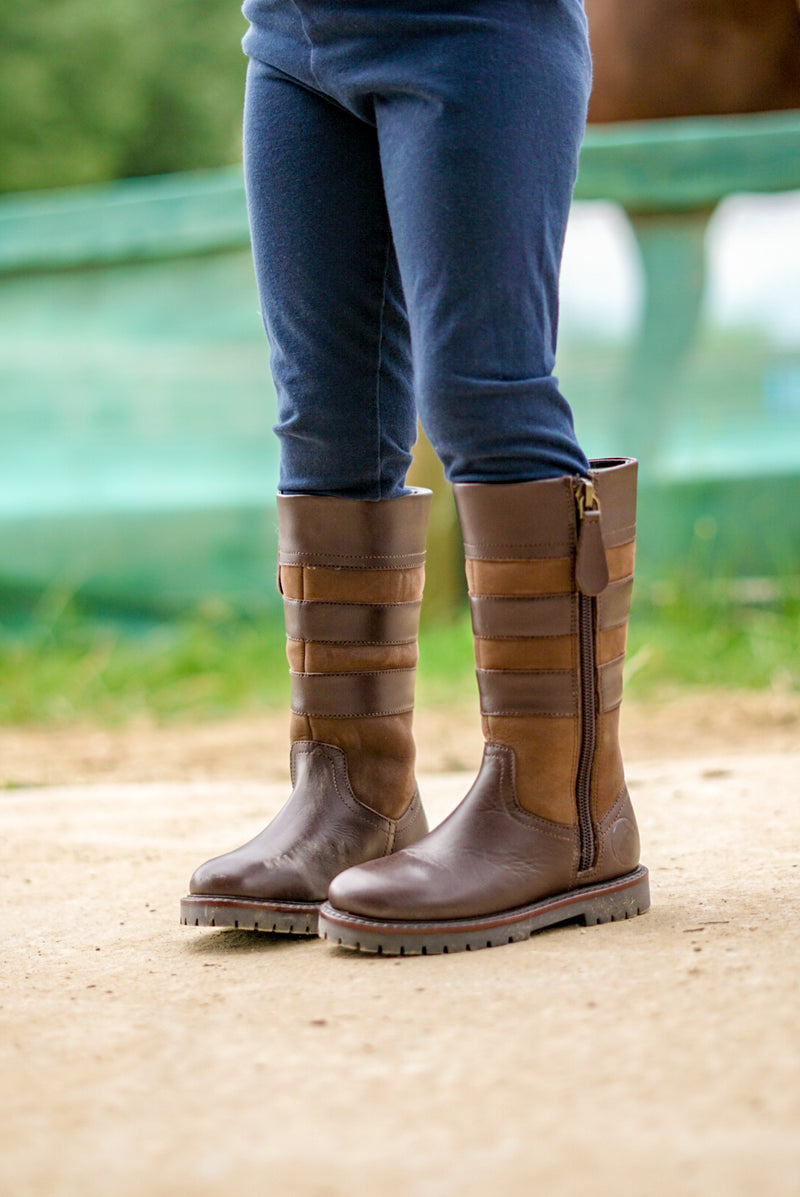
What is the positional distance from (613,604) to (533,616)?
0.08 m

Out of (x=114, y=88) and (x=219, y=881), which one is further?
(x=114, y=88)

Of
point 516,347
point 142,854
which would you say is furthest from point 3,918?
point 516,347

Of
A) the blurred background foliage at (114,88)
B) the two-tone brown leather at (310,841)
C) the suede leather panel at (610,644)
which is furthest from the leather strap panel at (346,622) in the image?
the blurred background foliage at (114,88)

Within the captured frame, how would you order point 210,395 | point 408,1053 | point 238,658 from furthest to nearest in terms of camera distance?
point 210,395 < point 238,658 < point 408,1053

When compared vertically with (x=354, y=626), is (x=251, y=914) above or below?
below

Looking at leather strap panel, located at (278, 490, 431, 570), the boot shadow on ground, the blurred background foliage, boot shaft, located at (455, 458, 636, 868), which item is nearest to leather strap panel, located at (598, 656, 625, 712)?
boot shaft, located at (455, 458, 636, 868)

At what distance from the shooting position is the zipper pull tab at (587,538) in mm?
1072

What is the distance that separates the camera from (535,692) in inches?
42.9

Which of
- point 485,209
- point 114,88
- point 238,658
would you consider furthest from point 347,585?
point 114,88

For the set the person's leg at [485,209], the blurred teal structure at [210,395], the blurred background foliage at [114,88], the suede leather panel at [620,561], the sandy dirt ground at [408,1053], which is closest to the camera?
the sandy dirt ground at [408,1053]

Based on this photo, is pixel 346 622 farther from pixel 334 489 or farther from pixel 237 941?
pixel 237 941

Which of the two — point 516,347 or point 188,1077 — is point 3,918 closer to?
point 188,1077

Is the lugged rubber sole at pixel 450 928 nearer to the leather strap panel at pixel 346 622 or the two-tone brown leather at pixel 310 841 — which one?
the two-tone brown leather at pixel 310 841

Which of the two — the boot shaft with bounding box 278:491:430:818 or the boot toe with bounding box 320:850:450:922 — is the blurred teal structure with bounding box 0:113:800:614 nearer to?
the boot shaft with bounding box 278:491:430:818
